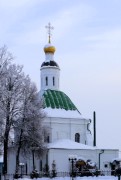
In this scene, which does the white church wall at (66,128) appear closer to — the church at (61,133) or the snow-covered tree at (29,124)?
the church at (61,133)

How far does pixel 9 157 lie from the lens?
58812 mm

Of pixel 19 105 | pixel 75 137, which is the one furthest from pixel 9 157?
pixel 19 105

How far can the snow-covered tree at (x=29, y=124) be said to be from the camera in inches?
1772

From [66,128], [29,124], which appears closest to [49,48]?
[66,128]

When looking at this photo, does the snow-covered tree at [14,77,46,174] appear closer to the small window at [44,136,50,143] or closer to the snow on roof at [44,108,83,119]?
the small window at [44,136,50,143]

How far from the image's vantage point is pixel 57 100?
59531mm

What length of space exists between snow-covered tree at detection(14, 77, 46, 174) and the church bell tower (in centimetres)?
1319

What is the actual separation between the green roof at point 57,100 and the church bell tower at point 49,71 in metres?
1.83

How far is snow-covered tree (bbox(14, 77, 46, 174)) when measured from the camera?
45.0m

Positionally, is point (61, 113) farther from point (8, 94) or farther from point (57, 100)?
point (8, 94)

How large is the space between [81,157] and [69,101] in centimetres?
841

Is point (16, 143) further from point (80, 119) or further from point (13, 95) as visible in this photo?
point (80, 119)

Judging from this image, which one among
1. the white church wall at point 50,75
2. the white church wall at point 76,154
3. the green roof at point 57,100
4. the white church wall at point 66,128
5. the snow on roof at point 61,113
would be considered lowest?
the white church wall at point 76,154

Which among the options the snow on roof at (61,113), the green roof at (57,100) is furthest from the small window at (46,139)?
the green roof at (57,100)
